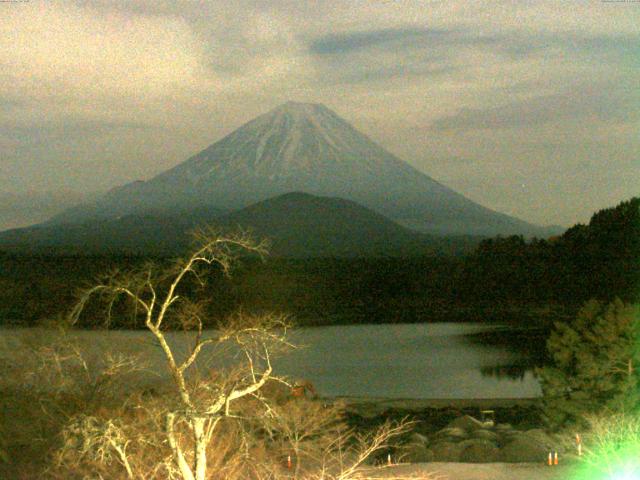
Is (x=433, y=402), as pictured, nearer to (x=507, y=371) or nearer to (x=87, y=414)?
(x=507, y=371)

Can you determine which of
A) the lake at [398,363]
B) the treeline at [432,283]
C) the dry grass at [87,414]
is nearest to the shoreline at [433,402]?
the lake at [398,363]

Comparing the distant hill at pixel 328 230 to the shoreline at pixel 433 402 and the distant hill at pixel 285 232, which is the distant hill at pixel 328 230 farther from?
the shoreline at pixel 433 402

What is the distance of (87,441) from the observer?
6.59 meters

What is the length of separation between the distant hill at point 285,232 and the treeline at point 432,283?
2990cm

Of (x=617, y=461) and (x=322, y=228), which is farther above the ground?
(x=322, y=228)

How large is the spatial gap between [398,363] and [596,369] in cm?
1861

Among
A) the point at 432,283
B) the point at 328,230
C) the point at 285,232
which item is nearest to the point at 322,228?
the point at 328,230

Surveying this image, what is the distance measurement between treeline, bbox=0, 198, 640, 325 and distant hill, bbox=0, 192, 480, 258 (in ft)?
98.1

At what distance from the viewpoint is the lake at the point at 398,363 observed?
26.8 m

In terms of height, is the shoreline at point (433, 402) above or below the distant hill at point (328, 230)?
below

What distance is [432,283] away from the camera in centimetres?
6169

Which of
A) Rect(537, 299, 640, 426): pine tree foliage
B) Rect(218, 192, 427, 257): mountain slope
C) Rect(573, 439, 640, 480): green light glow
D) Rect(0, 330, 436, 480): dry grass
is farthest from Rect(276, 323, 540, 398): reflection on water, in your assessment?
Rect(218, 192, 427, 257): mountain slope

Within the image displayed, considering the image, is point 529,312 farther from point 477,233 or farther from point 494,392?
point 477,233

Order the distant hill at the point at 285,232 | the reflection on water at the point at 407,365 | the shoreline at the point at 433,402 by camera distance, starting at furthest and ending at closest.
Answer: the distant hill at the point at 285,232 → the reflection on water at the point at 407,365 → the shoreline at the point at 433,402
